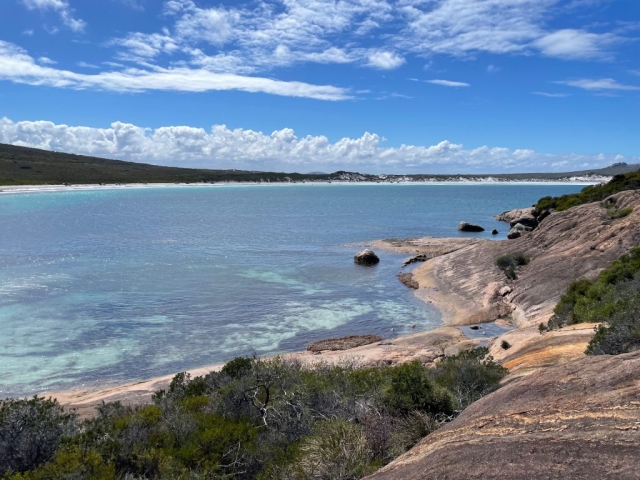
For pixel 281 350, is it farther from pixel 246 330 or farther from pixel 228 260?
pixel 228 260

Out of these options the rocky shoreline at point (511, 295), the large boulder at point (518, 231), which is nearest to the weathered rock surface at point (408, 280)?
the rocky shoreline at point (511, 295)

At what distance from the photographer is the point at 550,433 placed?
5.67 metres

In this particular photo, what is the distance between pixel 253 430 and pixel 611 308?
39.3 ft

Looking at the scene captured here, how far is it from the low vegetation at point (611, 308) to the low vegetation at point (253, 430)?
2.57 meters

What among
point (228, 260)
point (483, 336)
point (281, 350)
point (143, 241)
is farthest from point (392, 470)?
point (143, 241)

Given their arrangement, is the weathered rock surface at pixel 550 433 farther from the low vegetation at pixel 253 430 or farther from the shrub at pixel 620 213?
the shrub at pixel 620 213

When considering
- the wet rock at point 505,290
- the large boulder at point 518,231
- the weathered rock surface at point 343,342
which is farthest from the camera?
the large boulder at point 518,231

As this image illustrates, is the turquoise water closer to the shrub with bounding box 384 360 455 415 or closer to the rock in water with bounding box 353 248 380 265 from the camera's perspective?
the rock in water with bounding box 353 248 380 265

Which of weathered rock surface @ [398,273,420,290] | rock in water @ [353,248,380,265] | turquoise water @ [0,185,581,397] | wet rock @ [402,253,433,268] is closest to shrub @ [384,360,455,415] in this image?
turquoise water @ [0,185,581,397]

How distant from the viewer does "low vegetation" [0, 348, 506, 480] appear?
8008 millimetres

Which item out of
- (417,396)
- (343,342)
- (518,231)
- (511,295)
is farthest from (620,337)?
(518,231)

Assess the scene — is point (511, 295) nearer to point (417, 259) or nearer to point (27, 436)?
point (417, 259)

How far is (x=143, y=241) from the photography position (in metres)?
57.0

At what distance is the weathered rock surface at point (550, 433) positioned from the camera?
4973mm
